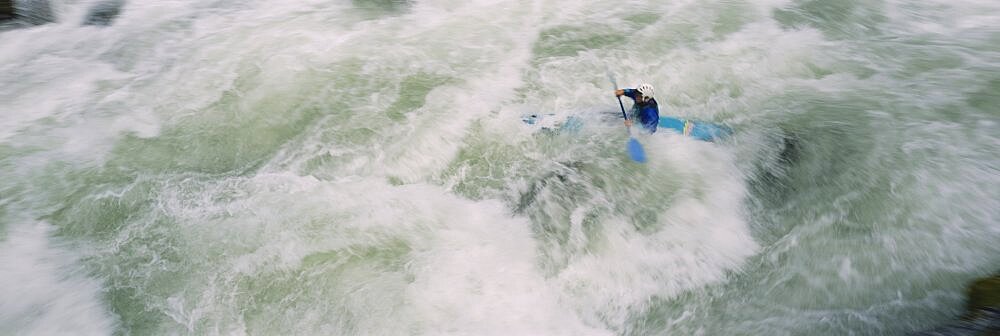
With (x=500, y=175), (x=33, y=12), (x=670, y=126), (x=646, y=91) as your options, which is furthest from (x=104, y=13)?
(x=670, y=126)

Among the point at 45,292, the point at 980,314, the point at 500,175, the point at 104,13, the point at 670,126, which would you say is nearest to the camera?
the point at 980,314

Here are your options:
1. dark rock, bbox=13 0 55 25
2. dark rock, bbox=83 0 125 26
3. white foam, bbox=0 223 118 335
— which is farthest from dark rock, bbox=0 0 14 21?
white foam, bbox=0 223 118 335

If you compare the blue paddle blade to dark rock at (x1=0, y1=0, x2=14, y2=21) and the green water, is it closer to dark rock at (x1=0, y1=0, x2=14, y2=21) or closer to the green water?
the green water

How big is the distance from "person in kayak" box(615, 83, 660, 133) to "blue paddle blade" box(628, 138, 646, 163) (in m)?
0.18

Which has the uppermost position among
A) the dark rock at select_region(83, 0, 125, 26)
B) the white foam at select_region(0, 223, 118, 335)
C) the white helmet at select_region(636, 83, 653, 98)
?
the dark rock at select_region(83, 0, 125, 26)

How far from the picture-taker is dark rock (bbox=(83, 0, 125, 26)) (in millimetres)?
7535

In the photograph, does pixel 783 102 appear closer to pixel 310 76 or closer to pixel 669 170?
pixel 669 170

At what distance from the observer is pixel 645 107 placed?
209 inches

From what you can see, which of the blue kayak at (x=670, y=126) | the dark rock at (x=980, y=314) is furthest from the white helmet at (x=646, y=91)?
the dark rock at (x=980, y=314)

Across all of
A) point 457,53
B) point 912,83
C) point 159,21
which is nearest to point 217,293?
point 457,53

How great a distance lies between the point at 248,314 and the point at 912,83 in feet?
21.7

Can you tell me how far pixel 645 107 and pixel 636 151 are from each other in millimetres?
414

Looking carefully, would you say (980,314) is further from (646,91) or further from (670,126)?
(646,91)

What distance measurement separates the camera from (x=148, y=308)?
433cm
